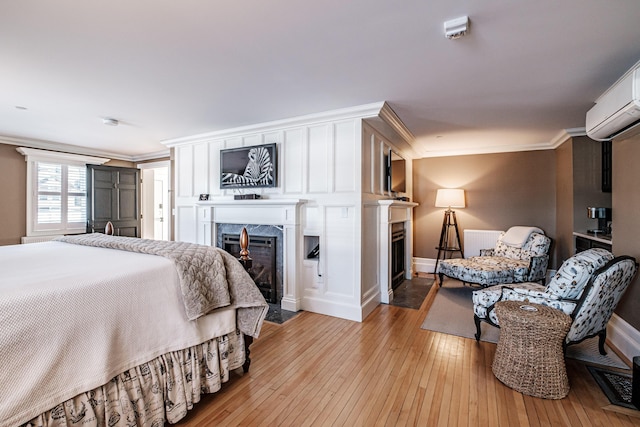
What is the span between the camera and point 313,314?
353cm

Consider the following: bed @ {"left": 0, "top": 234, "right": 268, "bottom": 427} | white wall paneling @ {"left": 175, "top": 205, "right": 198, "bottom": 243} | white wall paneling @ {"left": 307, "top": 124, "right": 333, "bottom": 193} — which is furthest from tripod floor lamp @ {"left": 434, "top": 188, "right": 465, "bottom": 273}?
bed @ {"left": 0, "top": 234, "right": 268, "bottom": 427}

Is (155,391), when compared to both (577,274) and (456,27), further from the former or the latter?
(577,274)

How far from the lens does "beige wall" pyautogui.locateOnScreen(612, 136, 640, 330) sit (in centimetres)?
253

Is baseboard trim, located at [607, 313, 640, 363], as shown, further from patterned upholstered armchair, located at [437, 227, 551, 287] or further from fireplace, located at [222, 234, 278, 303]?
fireplace, located at [222, 234, 278, 303]

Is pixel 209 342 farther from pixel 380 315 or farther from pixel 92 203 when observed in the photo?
pixel 92 203

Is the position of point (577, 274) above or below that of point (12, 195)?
below

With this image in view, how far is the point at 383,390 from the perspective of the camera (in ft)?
6.75

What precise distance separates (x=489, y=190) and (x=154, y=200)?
24.3ft

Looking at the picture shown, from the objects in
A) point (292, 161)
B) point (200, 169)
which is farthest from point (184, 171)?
point (292, 161)

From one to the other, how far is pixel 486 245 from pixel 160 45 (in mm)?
5378

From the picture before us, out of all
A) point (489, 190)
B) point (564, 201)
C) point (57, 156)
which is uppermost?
point (57, 156)

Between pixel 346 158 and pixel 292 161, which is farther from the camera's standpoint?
pixel 292 161

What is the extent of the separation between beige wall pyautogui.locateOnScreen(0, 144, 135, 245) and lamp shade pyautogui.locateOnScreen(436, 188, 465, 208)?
275 inches

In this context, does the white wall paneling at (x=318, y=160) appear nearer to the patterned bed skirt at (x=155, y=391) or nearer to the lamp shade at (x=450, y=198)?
the patterned bed skirt at (x=155, y=391)
